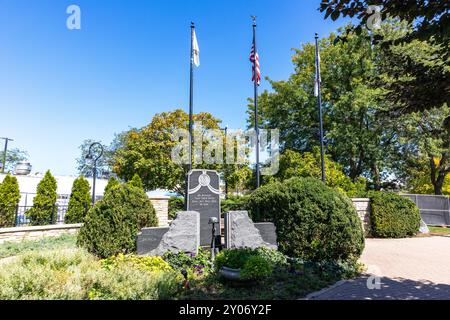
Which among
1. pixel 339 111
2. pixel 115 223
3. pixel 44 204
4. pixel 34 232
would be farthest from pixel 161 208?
pixel 339 111

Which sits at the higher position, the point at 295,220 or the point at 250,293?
the point at 295,220

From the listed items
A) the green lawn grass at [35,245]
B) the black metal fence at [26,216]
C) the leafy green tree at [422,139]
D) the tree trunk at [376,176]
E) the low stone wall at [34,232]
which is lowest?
the green lawn grass at [35,245]

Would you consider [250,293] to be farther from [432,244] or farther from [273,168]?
[273,168]

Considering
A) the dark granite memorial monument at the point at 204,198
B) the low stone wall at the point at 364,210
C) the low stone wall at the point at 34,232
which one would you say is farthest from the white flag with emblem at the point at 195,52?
the low stone wall at the point at 364,210

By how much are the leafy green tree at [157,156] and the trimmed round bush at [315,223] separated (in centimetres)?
1285

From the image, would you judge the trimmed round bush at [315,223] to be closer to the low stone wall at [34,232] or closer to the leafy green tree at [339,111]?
the low stone wall at [34,232]

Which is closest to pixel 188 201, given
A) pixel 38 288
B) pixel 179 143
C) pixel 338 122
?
pixel 38 288

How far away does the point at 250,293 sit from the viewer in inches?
195

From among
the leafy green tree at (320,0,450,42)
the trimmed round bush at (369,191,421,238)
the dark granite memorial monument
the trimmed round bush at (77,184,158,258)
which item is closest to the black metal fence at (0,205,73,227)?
the trimmed round bush at (77,184,158,258)

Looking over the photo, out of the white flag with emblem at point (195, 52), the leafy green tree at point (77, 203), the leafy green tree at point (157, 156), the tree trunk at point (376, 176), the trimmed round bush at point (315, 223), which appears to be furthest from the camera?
the tree trunk at point (376, 176)

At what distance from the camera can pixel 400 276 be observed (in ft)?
21.3

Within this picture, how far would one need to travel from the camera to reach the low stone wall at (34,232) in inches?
359

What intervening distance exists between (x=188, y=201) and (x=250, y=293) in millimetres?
4311

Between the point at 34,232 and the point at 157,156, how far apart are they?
405 inches
